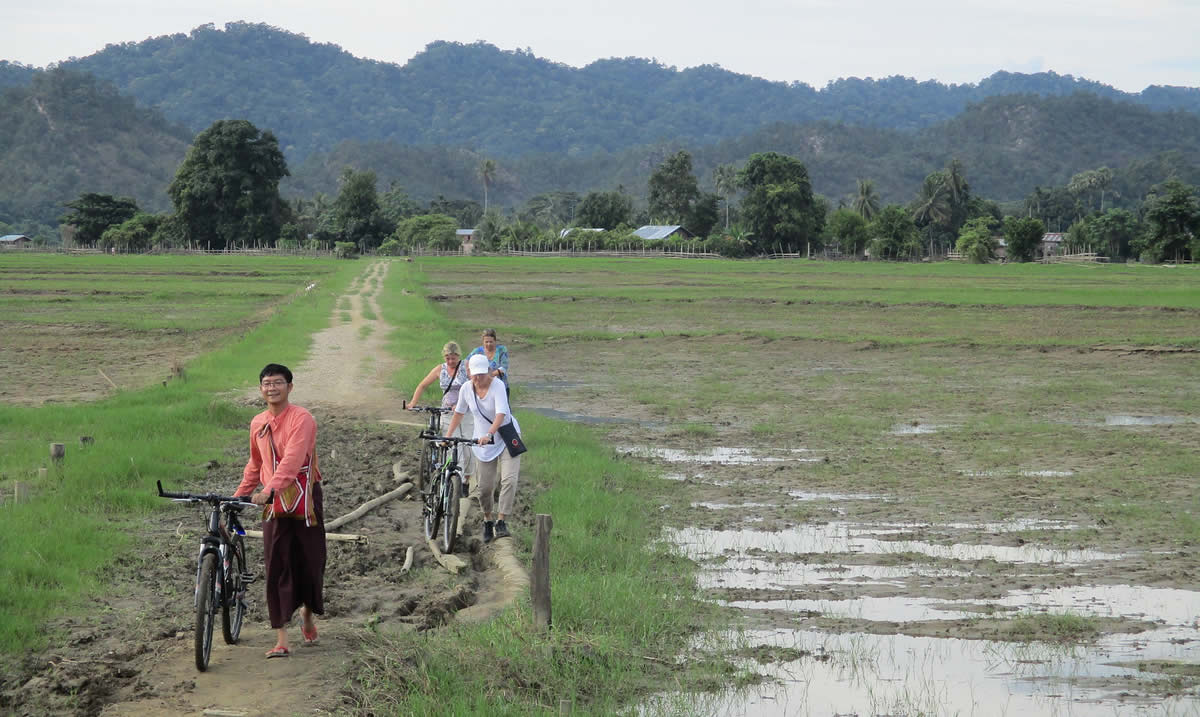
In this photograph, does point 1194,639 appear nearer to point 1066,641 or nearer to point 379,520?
point 1066,641

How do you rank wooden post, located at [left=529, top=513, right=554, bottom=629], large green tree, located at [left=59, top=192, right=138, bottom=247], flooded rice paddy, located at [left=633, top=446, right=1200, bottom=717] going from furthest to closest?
large green tree, located at [left=59, top=192, right=138, bottom=247] < wooden post, located at [left=529, top=513, right=554, bottom=629] < flooded rice paddy, located at [left=633, top=446, right=1200, bottom=717]

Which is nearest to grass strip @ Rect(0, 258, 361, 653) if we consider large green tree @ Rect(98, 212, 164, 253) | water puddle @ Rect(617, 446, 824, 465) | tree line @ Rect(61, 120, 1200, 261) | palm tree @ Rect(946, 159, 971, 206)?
water puddle @ Rect(617, 446, 824, 465)

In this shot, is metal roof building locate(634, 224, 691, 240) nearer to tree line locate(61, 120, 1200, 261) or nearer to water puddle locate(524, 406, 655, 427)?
tree line locate(61, 120, 1200, 261)

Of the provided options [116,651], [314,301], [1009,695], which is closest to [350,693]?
[116,651]

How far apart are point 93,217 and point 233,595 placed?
425 feet

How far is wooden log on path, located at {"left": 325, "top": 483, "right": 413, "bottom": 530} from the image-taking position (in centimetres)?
1180

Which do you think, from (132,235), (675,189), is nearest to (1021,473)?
(132,235)

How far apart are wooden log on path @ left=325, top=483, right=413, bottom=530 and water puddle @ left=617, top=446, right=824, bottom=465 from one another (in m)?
4.19

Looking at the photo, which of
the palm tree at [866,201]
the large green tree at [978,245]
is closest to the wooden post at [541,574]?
the large green tree at [978,245]

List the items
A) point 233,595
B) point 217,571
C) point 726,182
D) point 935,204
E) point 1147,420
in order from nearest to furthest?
1. point 217,571
2. point 233,595
3. point 1147,420
4. point 935,204
5. point 726,182

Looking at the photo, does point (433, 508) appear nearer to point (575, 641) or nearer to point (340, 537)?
point (340, 537)

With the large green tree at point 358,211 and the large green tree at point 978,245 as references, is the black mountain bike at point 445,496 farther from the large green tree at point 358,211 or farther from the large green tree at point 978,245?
the large green tree at point 358,211

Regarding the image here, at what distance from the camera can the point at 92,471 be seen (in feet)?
44.1

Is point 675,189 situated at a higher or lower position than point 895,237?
higher
